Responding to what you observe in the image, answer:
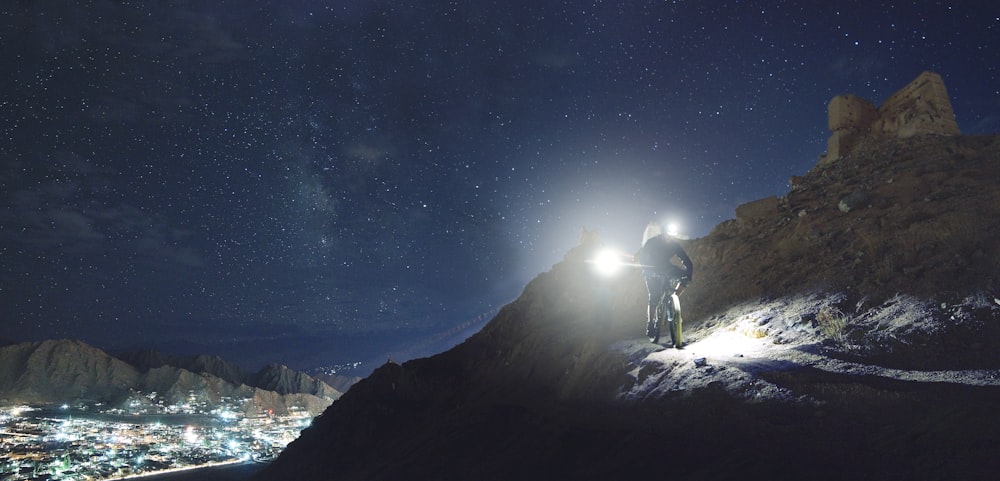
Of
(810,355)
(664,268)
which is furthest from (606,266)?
(810,355)

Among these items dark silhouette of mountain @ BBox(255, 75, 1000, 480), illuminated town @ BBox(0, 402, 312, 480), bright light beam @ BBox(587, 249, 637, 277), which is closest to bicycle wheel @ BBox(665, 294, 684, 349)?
dark silhouette of mountain @ BBox(255, 75, 1000, 480)

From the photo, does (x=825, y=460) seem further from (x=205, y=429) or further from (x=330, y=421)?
(x=205, y=429)

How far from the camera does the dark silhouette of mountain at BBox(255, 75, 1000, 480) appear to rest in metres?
5.13

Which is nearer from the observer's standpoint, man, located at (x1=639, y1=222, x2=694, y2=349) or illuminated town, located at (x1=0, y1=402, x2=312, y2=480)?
man, located at (x1=639, y1=222, x2=694, y2=349)

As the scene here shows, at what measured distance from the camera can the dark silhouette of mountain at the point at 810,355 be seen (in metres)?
5.13

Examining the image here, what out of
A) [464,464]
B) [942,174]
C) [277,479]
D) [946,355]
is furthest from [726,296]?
[277,479]

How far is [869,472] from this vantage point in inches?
164

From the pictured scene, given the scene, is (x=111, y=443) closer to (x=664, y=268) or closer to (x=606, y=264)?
(x=606, y=264)

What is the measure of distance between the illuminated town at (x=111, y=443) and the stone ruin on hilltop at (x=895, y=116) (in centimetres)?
12795

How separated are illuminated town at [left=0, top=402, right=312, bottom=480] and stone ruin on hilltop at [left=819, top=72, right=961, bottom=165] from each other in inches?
5037

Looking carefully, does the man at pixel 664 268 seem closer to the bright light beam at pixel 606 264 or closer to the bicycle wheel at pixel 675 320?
the bicycle wheel at pixel 675 320

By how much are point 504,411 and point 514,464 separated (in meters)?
8.62

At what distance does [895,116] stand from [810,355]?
30.2 meters

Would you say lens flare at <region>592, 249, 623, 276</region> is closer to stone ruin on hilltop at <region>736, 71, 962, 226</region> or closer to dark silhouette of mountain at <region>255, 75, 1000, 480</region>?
dark silhouette of mountain at <region>255, 75, 1000, 480</region>
